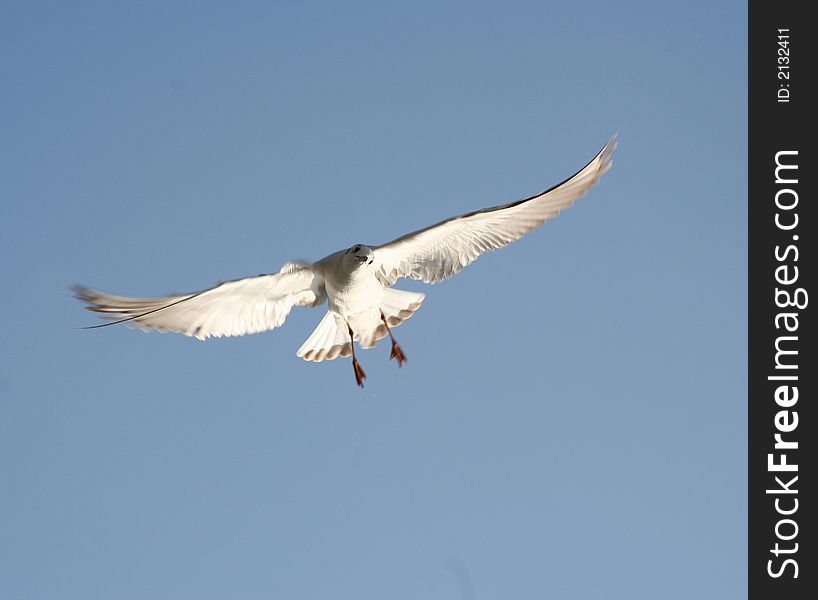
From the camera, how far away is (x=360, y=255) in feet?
53.5

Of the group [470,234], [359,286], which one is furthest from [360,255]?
[470,234]

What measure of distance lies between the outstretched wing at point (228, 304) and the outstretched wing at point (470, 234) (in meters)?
0.88

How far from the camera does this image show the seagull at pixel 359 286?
16484mm

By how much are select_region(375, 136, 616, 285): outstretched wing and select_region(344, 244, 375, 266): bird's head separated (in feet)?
1.35

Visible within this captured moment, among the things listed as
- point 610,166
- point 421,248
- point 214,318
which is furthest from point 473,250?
point 214,318

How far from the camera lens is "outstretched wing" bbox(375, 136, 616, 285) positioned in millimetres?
16672

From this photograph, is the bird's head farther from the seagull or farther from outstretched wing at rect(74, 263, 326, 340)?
outstretched wing at rect(74, 263, 326, 340)

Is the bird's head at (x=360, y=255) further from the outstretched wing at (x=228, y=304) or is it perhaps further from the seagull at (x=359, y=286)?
the outstretched wing at (x=228, y=304)

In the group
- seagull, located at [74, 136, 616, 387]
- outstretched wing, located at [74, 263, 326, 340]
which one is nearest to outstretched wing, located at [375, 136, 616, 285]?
seagull, located at [74, 136, 616, 387]

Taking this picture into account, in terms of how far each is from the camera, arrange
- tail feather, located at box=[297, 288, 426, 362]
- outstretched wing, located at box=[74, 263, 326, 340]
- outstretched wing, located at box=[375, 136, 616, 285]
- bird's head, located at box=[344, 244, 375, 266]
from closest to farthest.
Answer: outstretched wing, located at box=[74, 263, 326, 340] → bird's head, located at box=[344, 244, 375, 266] → outstretched wing, located at box=[375, 136, 616, 285] → tail feather, located at box=[297, 288, 426, 362]

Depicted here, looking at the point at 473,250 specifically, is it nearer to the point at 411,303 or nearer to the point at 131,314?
the point at 411,303

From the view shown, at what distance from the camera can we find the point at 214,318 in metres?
16.9

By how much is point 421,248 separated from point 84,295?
3770mm

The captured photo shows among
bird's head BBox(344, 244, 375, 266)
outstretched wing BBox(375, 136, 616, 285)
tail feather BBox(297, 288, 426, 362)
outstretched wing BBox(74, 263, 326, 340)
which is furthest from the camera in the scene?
tail feather BBox(297, 288, 426, 362)
